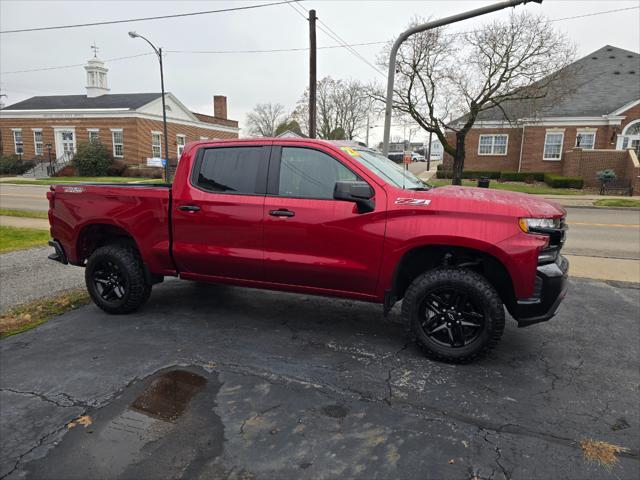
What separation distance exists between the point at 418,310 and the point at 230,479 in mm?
2094

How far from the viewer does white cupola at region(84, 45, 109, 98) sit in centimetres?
4466

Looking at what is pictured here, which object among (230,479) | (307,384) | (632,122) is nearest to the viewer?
(230,479)

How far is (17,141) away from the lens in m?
44.4

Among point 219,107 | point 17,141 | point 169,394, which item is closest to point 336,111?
point 219,107

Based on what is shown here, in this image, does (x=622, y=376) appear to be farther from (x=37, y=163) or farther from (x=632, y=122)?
(x=37, y=163)

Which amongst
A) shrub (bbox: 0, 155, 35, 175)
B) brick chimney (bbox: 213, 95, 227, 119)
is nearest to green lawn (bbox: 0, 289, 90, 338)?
shrub (bbox: 0, 155, 35, 175)

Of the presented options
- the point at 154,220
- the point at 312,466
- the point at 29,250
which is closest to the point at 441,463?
the point at 312,466

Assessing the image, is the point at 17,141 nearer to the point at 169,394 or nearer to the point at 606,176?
the point at 606,176

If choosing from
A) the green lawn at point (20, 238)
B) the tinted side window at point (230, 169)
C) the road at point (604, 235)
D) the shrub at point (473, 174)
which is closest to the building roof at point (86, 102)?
A: the shrub at point (473, 174)

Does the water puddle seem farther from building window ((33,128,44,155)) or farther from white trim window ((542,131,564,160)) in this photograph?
building window ((33,128,44,155))

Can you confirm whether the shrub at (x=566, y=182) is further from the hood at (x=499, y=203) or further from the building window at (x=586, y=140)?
the hood at (x=499, y=203)

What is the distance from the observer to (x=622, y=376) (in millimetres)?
3658

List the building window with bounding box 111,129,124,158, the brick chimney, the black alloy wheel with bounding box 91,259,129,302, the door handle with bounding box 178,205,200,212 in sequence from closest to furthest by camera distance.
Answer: the door handle with bounding box 178,205,200,212, the black alloy wheel with bounding box 91,259,129,302, the building window with bounding box 111,129,124,158, the brick chimney

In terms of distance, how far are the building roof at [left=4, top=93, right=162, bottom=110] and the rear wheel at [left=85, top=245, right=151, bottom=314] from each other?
3966 cm
